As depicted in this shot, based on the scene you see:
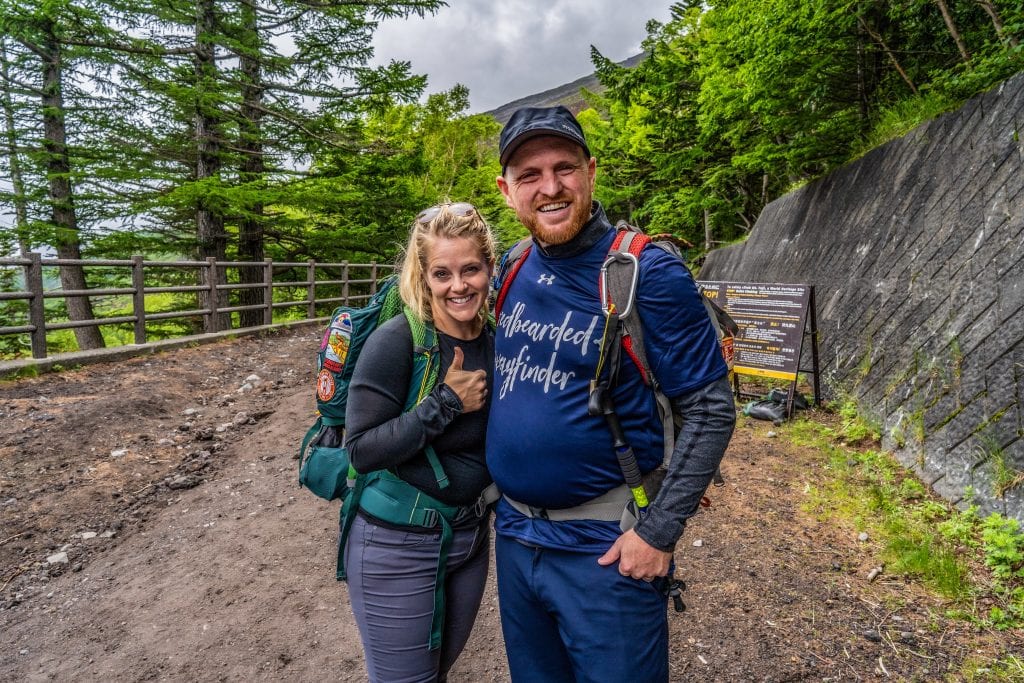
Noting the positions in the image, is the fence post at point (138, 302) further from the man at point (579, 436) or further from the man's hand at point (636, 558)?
the man's hand at point (636, 558)

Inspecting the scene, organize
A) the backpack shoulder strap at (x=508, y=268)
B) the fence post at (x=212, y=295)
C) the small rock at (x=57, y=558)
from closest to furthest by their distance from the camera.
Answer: the backpack shoulder strap at (x=508, y=268) < the small rock at (x=57, y=558) < the fence post at (x=212, y=295)

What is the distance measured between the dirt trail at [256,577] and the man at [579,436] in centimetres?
145

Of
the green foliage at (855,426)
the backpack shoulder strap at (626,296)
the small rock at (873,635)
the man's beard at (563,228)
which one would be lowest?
the small rock at (873,635)

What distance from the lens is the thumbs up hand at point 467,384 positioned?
5.52 ft

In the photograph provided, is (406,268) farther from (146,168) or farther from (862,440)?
(146,168)

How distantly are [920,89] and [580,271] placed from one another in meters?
7.36

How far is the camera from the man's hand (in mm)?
1434

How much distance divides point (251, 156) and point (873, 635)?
1538cm

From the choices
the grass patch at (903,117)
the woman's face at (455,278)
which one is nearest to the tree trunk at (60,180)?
the woman's face at (455,278)

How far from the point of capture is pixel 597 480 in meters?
1.51

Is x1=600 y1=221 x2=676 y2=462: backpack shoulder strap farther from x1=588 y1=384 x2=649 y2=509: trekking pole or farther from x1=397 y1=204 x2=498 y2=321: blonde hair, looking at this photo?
x1=397 y1=204 x2=498 y2=321: blonde hair

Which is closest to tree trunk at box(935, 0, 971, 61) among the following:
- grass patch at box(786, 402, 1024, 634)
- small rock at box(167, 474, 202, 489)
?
grass patch at box(786, 402, 1024, 634)

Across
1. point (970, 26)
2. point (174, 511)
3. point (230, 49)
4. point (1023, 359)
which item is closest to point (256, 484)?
point (174, 511)

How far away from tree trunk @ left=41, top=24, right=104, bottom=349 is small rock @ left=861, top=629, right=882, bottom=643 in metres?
13.7
